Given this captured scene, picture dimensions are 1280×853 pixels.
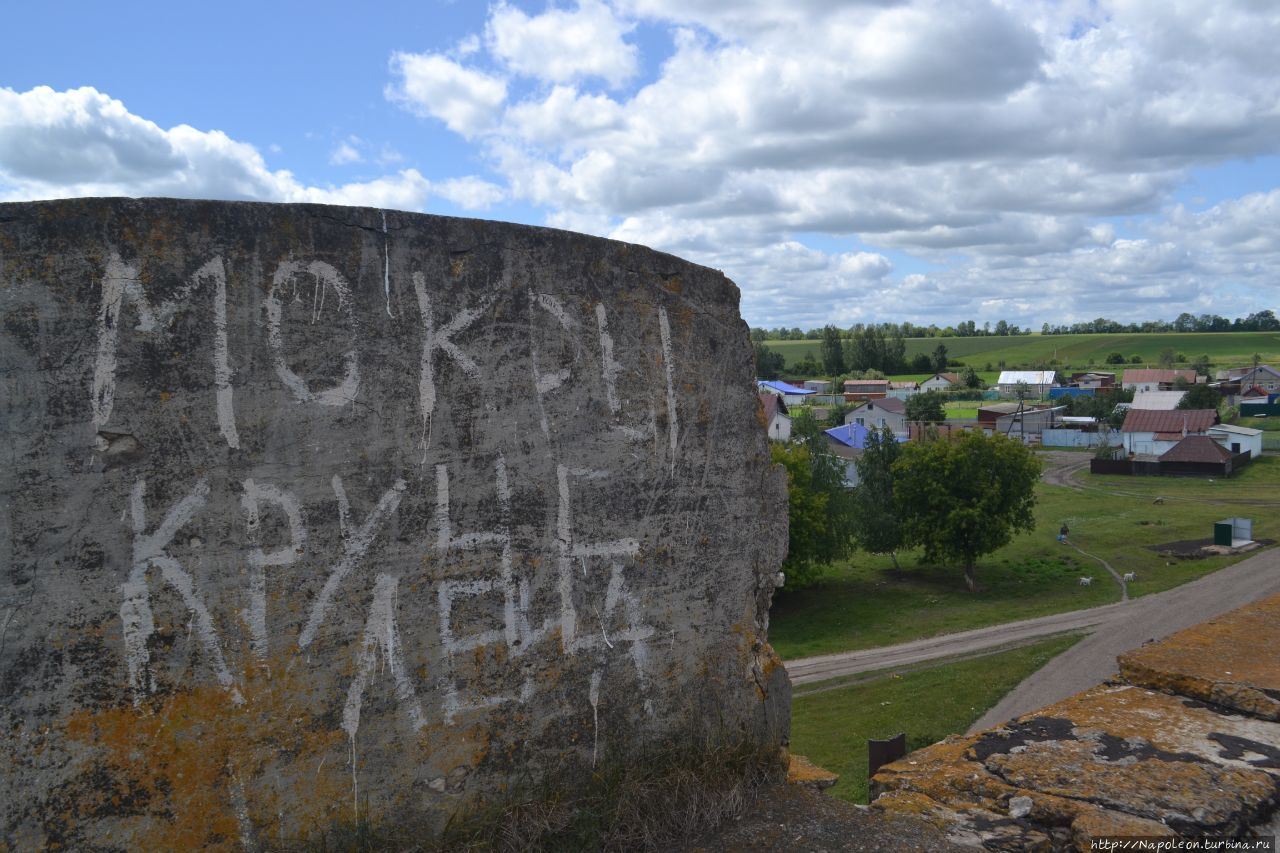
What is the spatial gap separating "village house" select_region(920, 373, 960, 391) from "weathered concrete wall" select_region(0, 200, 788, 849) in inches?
4053

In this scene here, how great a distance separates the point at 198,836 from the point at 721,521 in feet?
6.76

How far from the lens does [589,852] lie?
118 inches

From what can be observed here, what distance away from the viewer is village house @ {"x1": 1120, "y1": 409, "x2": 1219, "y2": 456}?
5694cm

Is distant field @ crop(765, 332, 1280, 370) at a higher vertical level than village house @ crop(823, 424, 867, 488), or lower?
higher

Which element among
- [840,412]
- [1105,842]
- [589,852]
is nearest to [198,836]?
[589,852]

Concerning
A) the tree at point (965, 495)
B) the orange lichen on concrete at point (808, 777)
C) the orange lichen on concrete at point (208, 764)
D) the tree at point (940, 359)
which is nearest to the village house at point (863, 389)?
the tree at point (940, 359)

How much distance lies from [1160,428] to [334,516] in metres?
65.0

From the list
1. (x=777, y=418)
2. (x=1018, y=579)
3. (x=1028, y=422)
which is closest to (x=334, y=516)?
(x=1018, y=579)

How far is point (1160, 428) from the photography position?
191ft

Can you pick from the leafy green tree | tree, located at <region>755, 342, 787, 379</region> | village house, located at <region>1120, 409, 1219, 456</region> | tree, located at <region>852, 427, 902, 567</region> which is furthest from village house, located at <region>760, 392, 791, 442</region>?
tree, located at <region>755, 342, 787, 379</region>

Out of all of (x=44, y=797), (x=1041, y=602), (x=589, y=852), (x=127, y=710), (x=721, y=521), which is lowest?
(x=1041, y=602)

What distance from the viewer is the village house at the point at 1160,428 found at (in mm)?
56938

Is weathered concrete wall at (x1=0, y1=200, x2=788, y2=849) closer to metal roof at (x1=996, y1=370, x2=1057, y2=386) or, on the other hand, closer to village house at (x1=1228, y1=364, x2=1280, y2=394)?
village house at (x1=1228, y1=364, x2=1280, y2=394)

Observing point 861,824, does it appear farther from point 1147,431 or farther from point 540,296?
point 1147,431
